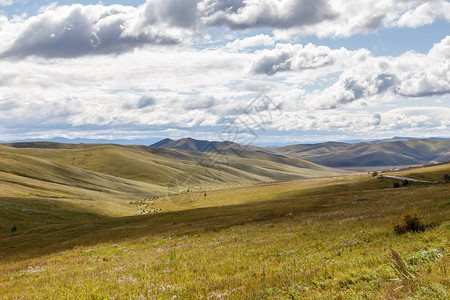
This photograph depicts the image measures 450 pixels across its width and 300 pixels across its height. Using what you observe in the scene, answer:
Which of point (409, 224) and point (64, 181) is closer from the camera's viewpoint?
point (409, 224)

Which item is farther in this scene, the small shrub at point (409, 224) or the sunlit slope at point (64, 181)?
the sunlit slope at point (64, 181)

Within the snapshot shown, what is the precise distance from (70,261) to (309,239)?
63.7ft

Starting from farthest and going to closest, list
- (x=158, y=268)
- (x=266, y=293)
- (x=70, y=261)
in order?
(x=70, y=261) → (x=158, y=268) → (x=266, y=293)

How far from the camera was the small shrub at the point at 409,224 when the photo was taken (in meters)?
17.0

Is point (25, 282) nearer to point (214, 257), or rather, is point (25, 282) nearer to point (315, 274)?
point (214, 257)

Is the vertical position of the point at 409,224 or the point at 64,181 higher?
the point at 409,224

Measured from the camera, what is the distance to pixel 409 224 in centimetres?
1706

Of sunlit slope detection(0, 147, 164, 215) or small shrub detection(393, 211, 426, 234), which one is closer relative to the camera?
small shrub detection(393, 211, 426, 234)

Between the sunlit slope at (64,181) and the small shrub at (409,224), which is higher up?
the small shrub at (409,224)

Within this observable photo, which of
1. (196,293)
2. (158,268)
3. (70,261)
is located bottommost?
(70,261)

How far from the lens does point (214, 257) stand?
723 inches

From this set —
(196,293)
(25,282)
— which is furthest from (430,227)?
(25,282)

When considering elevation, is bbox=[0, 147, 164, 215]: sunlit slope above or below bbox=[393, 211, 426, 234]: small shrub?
below

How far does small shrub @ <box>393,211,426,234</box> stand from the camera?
17.0 meters
